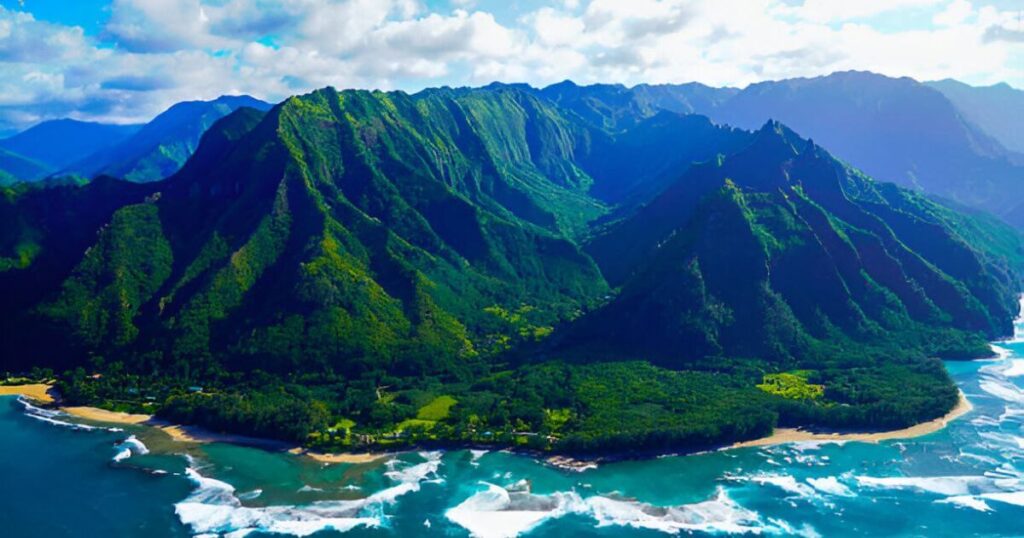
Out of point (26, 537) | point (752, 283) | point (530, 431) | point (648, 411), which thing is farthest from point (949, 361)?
point (26, 537)

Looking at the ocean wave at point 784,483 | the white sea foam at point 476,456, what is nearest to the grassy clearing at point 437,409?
the white sea foam at point 476,456

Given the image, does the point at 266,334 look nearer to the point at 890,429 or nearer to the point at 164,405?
the point at 164,405

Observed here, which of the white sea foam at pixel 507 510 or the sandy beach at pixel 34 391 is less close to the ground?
the sandy beach at pixel 34 391

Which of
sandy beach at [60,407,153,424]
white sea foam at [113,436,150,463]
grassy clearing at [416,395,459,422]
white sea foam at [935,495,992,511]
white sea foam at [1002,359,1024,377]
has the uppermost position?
white sea foam at [1002,359,1024,377]

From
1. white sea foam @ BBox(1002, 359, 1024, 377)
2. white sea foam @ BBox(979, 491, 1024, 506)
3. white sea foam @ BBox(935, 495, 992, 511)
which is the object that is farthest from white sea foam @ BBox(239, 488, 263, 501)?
white sea foam @ BBox(1002, 359, 1024, 377)

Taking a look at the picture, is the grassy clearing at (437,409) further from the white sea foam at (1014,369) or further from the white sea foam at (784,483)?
the white sea foam at (1014,369)

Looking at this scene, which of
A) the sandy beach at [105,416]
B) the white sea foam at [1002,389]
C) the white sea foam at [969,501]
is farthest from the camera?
the white sea foam at [1002,389]

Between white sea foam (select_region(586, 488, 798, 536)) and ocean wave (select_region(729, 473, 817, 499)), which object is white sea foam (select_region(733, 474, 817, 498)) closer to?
ocean wave (select_region(729, 473, 817, 499))
